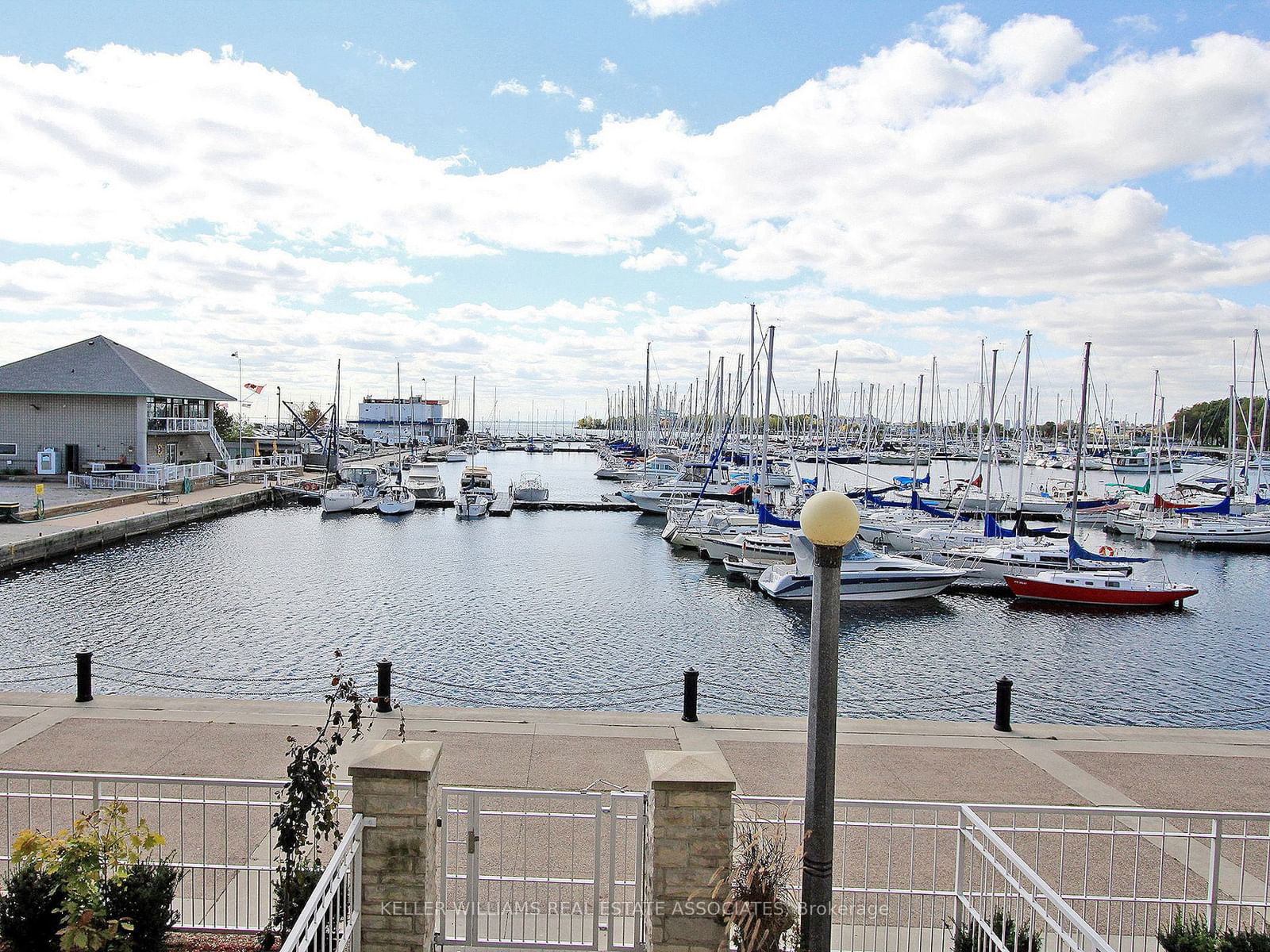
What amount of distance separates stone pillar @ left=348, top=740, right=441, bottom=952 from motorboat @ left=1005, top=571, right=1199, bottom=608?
103 ft

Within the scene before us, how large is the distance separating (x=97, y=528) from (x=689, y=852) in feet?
133

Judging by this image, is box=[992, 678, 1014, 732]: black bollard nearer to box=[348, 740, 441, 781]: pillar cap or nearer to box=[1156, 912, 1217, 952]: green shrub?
box=[1156, 912, 1217, 952]: green shrub

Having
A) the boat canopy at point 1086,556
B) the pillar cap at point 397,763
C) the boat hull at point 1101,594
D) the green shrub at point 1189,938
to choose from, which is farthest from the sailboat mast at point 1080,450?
the pillar cap at point 397,763

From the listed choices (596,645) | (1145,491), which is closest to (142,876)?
(596,645)

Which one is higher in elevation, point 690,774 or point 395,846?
point 690,774

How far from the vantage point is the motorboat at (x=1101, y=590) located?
1249 inches

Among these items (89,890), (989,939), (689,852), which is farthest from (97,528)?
(989,939)

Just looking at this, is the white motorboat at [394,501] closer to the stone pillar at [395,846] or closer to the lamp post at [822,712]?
the stone pillar at [395,846]

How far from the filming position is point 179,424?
196 ft

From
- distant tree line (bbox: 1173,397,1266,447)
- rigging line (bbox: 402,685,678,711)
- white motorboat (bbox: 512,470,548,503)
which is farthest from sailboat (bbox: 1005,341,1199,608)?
distant tree line (bbox: 1173,397,1266,447)

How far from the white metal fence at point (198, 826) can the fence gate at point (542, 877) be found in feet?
4.36

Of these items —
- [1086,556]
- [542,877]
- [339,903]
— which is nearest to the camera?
[339,903]

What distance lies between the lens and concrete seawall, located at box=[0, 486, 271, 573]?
109 feet

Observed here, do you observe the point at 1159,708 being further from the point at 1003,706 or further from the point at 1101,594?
the point at 1101,594
